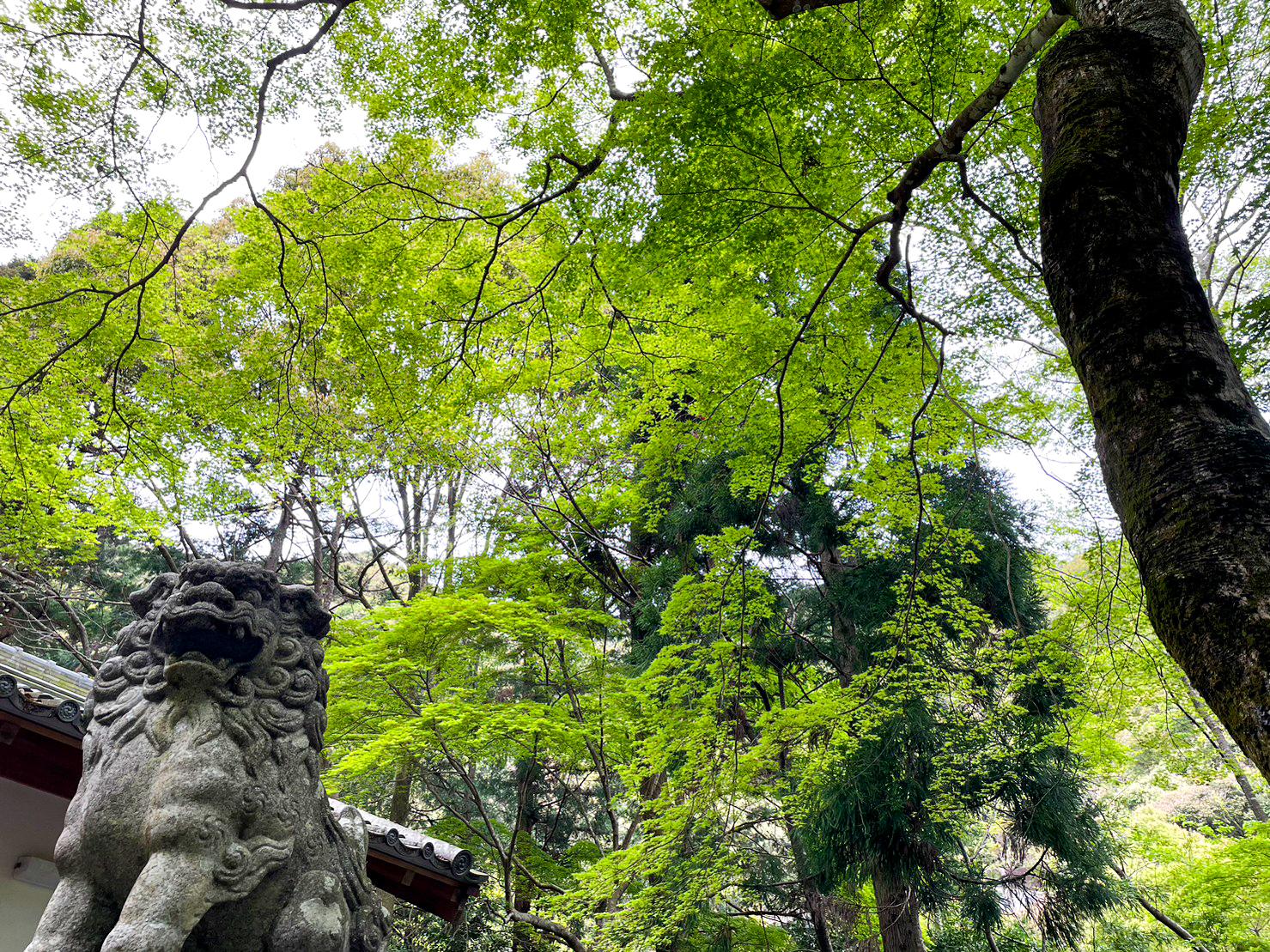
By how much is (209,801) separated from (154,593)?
0.83m

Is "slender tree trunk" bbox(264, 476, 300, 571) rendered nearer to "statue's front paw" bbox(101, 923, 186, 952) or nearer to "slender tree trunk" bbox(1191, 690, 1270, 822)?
"statue's front paw" bbox(101, 923, 186, 952)

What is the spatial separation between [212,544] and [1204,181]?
12088mm

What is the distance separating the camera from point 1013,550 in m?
6.48

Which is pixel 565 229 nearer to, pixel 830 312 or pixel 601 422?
pixel 830 312

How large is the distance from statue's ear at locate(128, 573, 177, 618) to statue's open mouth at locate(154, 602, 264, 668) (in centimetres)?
28

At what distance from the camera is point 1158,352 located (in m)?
1.41

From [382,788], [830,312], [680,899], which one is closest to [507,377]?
[830,312]

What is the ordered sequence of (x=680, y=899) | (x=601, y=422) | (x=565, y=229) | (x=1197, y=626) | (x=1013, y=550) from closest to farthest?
(x=1197, y=626), (x=565, y=229), (x=680, y=899), (x=1013, y=550), (x=601, y=422)

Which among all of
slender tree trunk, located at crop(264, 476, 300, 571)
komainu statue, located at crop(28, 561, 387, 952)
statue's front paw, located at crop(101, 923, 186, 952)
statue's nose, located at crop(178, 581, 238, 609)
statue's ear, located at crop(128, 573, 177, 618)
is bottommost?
statue's front paw, located at crop(101, 923, 186, 952)

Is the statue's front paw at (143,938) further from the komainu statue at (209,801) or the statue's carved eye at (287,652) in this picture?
the statue's carved eye at (287,652)

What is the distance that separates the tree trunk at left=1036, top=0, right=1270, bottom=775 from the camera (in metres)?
1.14

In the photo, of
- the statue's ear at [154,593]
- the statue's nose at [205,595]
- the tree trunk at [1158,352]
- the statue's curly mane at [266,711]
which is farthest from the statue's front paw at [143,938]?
the tree trunk at [1158,352]

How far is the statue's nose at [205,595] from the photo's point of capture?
2201 mm

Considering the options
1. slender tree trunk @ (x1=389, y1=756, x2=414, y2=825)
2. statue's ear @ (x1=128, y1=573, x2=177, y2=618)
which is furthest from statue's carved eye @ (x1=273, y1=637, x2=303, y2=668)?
slender tree trunk @ (x1=389, y1=756, x2=414, y2=825)
